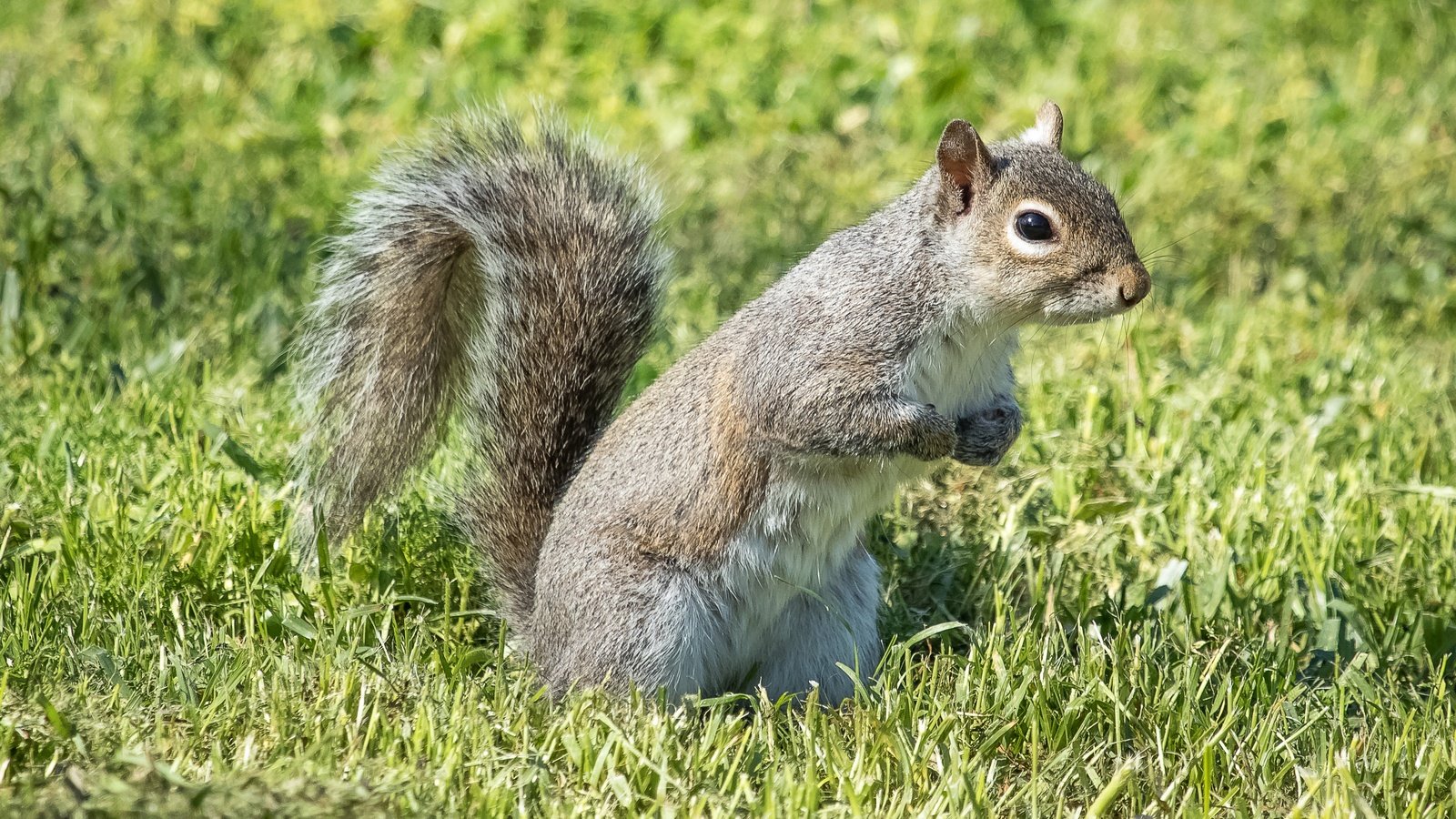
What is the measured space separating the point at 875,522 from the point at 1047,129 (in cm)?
87

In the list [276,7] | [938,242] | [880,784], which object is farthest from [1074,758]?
[276,7]

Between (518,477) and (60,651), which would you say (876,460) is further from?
(60,651)

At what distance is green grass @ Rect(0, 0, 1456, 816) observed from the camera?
83.4 inches

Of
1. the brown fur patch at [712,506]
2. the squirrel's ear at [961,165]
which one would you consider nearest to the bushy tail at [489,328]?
the brown fur patch at [712,506]

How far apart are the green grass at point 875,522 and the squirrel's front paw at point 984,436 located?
26 centimetres

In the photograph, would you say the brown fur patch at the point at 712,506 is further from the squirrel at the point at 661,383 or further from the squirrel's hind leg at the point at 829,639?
the squirrel's hind leg at the point at 829,639

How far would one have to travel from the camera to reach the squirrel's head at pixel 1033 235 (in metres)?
2.35

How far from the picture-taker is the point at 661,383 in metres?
2.70

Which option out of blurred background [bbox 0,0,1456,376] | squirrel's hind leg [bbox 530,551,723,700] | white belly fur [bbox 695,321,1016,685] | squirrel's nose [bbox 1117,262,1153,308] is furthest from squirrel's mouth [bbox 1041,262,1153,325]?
blurred background [bbox 0,0,1456,376]

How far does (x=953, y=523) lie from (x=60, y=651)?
164 centimetres

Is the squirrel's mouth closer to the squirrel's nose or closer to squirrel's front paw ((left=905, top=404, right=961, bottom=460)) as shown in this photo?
the squirrel's nose

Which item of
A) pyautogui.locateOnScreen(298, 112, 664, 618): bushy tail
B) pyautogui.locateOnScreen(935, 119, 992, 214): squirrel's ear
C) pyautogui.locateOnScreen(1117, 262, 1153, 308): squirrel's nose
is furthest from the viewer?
pyautogui.locateOnScreen(298, 112, 664, 618): bushy tail

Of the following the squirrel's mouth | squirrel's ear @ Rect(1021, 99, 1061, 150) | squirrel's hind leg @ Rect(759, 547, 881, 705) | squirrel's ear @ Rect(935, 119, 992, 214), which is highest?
squirrel's ear @ Rect(1021, 99, 1061, 150)

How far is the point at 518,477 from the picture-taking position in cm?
271
